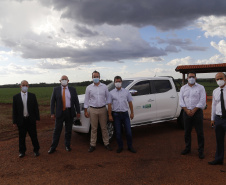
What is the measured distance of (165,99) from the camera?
7.38m

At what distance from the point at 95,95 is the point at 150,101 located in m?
2.11

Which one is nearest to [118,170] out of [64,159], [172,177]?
[172,177]

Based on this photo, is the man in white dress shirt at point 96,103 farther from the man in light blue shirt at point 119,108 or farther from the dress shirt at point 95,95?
the man in light blue shirt at point 119,108

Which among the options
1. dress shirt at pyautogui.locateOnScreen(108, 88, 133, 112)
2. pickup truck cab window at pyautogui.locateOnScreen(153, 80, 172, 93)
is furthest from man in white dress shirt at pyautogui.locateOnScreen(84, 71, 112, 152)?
pickup truck cab window at pyautogui.locateOnScreen(153, 80, 172, 93)

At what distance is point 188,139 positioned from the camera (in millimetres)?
5434

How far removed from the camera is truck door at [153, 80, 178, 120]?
285 inches

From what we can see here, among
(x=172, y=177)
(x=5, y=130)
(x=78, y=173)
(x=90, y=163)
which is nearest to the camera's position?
(x=172, y=177)

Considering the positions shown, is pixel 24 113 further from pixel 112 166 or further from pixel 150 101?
pixel 150 101

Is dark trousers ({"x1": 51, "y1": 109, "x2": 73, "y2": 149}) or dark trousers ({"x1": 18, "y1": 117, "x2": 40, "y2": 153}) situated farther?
dark trousers ({"x1": 51, "y1": 109, "x2": 73, "y2": 149})

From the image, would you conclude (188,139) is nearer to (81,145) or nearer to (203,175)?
(203,175)

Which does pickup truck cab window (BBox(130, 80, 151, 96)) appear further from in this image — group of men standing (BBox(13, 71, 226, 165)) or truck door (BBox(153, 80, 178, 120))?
group of men standing (BBox(13, 71, 226, 165))

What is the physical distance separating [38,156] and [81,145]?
1298mm

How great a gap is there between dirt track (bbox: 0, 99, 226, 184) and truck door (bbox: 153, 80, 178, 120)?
999 millimetres

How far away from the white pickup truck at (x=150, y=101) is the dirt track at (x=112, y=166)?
0.65m
